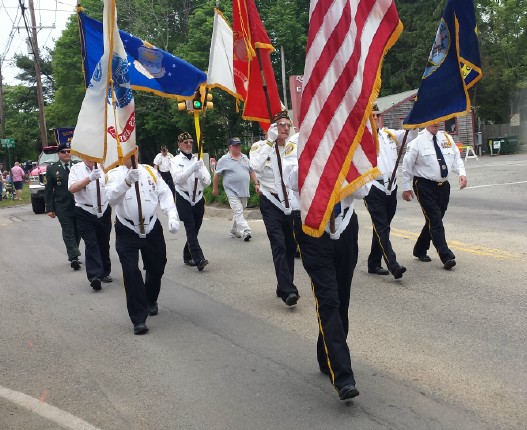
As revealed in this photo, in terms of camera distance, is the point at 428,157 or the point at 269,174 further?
the point at 428,157

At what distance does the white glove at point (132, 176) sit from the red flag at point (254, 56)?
1.45 meters

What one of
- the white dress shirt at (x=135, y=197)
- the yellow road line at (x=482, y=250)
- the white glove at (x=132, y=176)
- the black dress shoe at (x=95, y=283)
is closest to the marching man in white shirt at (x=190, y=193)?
the black dress shoe at (x=95, y=283)

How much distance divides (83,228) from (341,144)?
547cm

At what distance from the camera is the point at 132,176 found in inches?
238

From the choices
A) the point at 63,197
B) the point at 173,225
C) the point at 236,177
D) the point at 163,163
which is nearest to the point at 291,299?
the point at 173,225

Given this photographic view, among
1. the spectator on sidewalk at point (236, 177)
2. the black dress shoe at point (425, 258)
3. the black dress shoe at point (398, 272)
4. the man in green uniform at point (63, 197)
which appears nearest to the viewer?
the black dress shoe at point (398, 272)

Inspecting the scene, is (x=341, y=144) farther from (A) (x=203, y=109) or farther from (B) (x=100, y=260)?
(B) (x=100, y=260)

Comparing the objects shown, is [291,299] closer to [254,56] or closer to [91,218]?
[254,56]

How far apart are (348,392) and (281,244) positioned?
310 cm

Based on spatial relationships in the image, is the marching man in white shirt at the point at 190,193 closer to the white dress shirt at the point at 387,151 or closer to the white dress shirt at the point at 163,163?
the white dress shirt at the point at 387,151

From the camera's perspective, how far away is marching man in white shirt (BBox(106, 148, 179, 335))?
20.7 ft

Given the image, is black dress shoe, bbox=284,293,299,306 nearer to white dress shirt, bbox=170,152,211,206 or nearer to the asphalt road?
the asphalt road

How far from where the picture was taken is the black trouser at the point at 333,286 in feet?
13.9

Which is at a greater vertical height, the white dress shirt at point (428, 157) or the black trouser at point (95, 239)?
the white dress shirt at point (428, 157)
